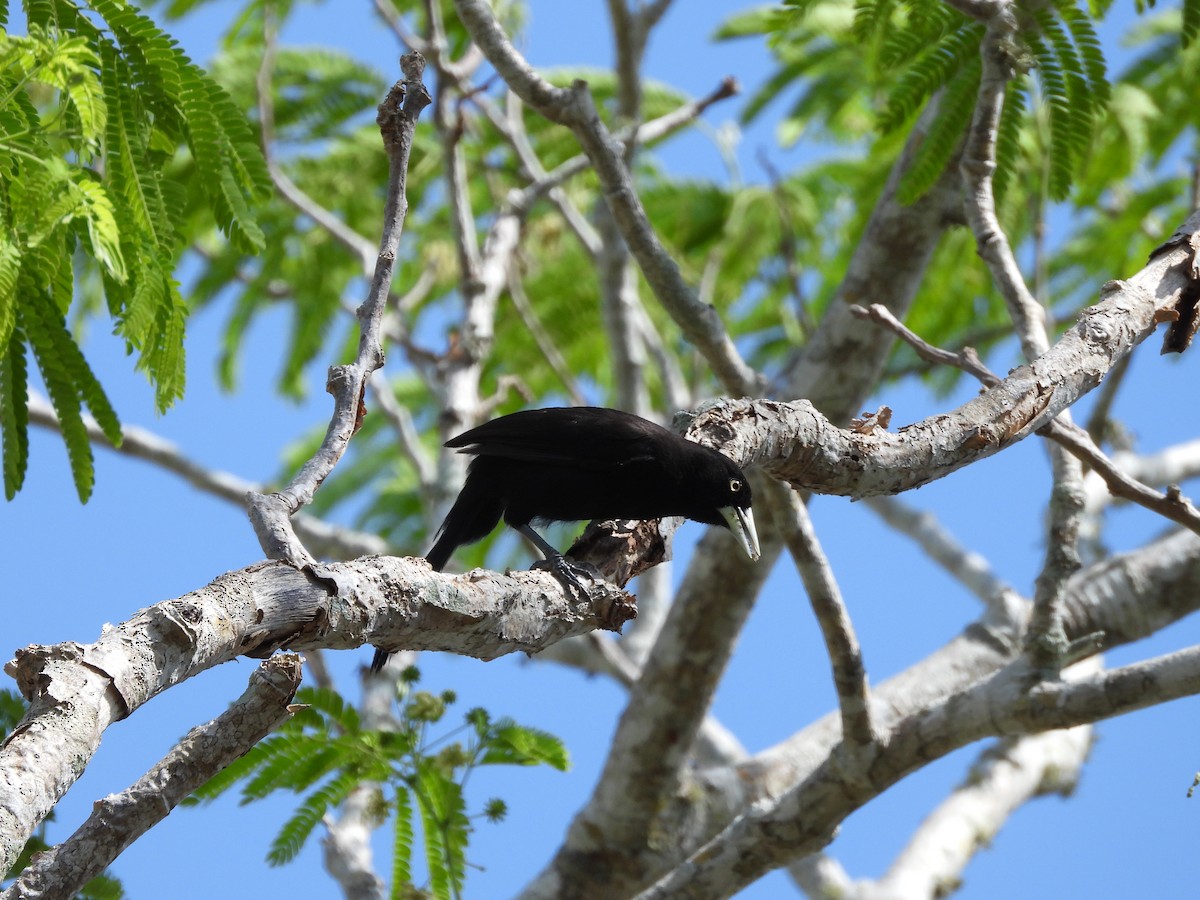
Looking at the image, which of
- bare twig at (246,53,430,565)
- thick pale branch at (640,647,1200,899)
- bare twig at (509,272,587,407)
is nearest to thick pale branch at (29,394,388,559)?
bare twig at (509,272,587,407)

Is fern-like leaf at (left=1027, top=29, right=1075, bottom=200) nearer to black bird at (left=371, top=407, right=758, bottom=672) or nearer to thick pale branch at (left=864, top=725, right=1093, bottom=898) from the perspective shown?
black bird at (left=371, top=407, right=758, bottom=672)

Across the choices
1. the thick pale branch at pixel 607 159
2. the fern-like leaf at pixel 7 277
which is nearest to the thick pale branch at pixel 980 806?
the thick pale branch at pixel 607 159

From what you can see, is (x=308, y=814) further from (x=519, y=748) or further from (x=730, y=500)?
(x=730, y=500)

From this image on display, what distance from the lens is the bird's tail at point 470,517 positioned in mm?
4992

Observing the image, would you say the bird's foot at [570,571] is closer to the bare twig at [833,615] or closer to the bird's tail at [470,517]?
the bare twig at [833,615]

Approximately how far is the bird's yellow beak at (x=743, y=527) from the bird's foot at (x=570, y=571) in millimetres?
1021

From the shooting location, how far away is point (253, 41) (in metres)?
8.58

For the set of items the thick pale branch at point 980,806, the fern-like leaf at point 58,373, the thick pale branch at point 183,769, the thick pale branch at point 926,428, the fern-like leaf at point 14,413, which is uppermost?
the thick pale branch at point 980,806

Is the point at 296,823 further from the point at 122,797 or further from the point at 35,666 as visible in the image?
the point at 35,666

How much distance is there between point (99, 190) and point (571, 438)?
2179 mm

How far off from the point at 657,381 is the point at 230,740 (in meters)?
8.12

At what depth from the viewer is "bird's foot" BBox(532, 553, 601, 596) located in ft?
10.1

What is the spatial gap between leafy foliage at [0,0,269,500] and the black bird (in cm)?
138

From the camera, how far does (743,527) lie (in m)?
4.61
